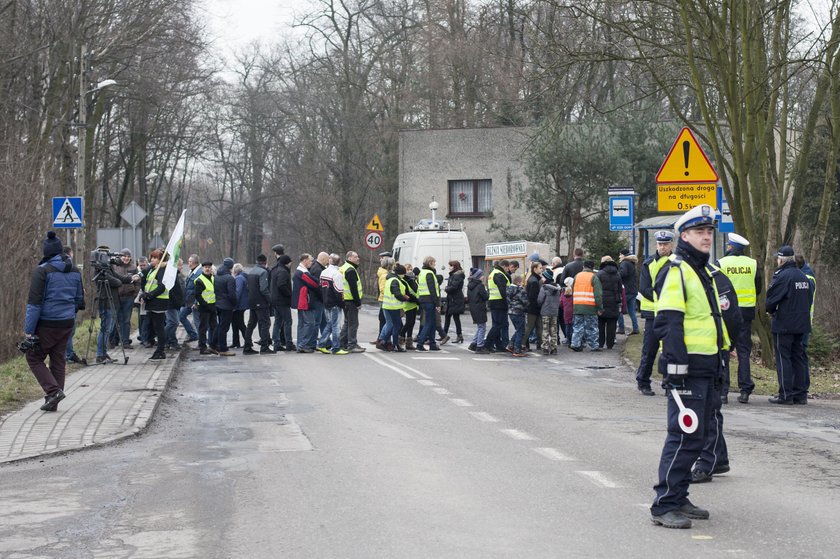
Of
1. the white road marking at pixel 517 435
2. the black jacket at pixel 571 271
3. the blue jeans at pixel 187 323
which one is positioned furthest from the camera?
the black jacket at pixel 571 271

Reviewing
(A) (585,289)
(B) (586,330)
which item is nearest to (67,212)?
(A) (585,289)

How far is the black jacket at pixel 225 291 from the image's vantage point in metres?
21.5

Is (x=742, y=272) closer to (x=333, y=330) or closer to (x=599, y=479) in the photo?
(x=599, y=479)

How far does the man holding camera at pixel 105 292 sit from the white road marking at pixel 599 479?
11094 mm

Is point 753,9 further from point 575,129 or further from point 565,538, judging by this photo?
point 575,129

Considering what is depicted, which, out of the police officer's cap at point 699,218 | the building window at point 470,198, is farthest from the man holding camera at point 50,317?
the building window at point 470,198

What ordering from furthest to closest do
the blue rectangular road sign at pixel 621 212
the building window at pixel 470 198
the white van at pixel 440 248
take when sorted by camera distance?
the building window at pixel 470 198, the white van at pixel 440 248, the blue rectangular road sign at pixel 621 212

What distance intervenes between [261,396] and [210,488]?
6.36m

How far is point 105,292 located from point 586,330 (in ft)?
29.4

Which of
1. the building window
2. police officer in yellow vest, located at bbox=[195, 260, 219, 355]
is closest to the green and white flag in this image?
police officer in yellow vest, located at bbox=[195, 260, 219, 355]

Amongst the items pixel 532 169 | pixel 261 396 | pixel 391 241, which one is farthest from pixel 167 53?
pixel 261 396

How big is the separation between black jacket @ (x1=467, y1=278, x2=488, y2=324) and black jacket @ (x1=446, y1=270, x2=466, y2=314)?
1.21 meters

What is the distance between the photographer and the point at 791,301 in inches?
552

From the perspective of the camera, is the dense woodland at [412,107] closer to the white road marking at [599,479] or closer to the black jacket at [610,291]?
the black jacket at [610,291]
